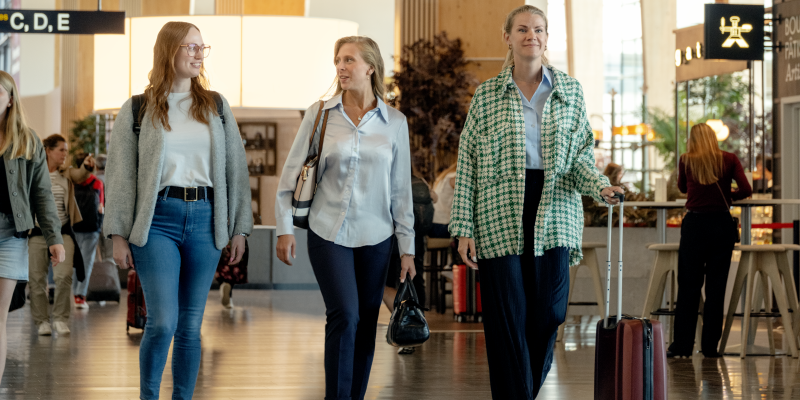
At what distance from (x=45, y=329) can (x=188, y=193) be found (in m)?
4.67

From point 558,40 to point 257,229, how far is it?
21.1 meters

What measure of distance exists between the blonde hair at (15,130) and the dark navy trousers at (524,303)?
6.19 ft

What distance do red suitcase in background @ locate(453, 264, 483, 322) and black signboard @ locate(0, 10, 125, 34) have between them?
4.05 metres

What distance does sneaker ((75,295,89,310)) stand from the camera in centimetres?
952

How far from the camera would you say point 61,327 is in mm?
7344

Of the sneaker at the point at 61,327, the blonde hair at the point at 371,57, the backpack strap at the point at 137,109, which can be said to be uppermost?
the blonde hair at the point at 371,57

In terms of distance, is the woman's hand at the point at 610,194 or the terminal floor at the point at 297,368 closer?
the woman's hand at the point at 610,194

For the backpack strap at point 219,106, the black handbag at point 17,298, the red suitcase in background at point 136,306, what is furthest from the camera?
the red suitcase in background at point 136,306

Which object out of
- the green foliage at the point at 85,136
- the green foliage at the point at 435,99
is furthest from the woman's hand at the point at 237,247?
the green foliage at the point at 85,136

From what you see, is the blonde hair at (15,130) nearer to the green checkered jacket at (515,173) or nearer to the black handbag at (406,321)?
the black handbag at (406,321)

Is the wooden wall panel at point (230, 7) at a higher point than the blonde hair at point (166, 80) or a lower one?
higher

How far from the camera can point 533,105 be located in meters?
3.22

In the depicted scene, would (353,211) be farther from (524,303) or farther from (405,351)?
(405,351)

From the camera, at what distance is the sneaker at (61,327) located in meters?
7.31
